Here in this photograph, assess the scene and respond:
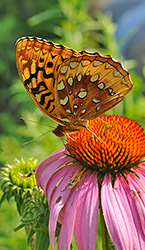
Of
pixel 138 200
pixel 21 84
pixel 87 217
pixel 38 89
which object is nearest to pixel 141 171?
pixel 138 200

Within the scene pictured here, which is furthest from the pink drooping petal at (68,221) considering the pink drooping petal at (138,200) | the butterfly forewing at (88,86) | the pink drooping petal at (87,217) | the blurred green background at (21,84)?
the blurred green background at (21,84)

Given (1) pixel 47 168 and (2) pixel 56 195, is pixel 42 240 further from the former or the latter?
(1) pixel 47 168

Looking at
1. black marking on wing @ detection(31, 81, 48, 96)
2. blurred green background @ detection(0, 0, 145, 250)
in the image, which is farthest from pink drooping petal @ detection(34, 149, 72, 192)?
blurred green background @ detection(0, 0, 145, 250)

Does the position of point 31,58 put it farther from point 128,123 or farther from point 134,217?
point 134,217

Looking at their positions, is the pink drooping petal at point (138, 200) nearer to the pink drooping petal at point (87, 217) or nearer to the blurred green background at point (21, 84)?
the pink drooping petal at point (87, 217)

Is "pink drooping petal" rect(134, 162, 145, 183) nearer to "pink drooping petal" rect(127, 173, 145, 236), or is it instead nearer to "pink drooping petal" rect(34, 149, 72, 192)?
"pink drooping petal" rect(127, 173, 145, 236)

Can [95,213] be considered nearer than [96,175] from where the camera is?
Yes

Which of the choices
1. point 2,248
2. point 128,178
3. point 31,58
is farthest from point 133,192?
point 2,248
